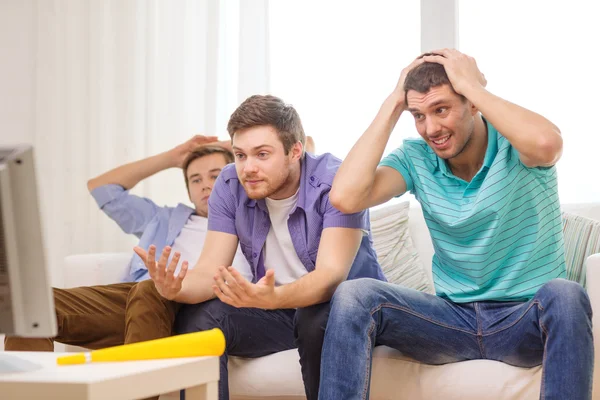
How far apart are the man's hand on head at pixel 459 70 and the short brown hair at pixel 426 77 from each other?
0.04 feet

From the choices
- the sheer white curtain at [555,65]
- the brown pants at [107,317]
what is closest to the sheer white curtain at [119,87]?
the sheer white curtain at [555,65]

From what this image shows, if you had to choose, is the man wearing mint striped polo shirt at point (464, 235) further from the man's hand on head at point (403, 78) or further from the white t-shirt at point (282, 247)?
the white t-shirt at point (282, 247)

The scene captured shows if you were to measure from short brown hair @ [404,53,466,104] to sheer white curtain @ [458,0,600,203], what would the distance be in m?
1.19

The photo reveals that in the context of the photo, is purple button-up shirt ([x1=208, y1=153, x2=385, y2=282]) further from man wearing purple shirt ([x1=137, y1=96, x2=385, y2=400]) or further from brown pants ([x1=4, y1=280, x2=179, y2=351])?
brown pants ([x1=4, y1=280, x2=179, y2=351])

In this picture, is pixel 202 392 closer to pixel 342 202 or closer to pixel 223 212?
pixel 342 202

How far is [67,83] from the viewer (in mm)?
3811

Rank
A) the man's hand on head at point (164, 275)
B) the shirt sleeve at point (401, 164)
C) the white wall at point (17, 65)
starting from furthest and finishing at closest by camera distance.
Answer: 1. the white wall at point (17, 65)
2. the shirt sleeve at point (401, 164)
3. the man's hand on head at point (164, 275)

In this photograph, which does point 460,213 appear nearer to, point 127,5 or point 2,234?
point 2,234

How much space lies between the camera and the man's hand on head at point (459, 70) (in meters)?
1.92

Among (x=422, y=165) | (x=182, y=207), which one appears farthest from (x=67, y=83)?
(x=422, y=165)

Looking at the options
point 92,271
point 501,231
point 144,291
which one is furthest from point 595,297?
point 92,271

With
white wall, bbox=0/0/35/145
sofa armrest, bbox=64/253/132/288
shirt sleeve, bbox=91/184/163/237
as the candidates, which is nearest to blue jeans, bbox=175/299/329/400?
sofa armrest, bbox=64/253/132/288

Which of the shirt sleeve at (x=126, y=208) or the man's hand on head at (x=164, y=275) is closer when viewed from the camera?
the man's hand on head at (x=164, y=275)

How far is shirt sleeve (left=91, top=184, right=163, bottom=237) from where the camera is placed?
2.96m
